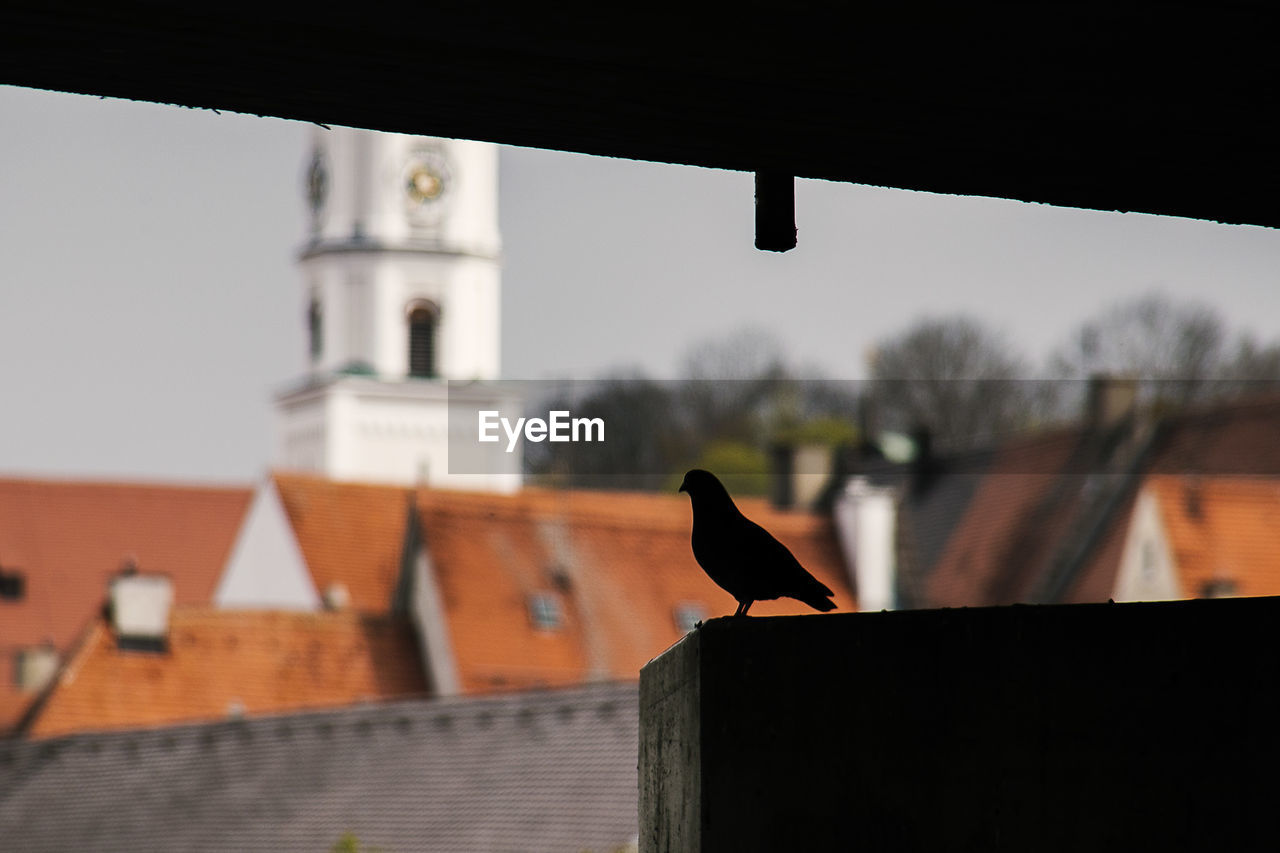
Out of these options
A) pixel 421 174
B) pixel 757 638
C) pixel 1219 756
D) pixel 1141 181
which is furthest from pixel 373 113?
pixel 421 174

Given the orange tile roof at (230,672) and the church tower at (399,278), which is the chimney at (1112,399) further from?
the church tower at (399,278)

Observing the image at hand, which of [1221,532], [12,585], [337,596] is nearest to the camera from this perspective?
[1221,532]

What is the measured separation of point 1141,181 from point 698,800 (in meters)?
2.09

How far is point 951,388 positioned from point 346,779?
3094 cm

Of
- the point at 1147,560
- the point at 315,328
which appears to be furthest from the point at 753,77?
the point at 315,328

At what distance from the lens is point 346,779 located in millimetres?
35938

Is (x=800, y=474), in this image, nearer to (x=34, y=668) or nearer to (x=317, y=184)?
(x=34, y=668)

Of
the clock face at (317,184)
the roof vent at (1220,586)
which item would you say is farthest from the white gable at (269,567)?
the clock face at (317,184)

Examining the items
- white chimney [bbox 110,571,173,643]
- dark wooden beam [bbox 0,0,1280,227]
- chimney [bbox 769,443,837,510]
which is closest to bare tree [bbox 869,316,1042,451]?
chimney [bbox 769,443,837,510]

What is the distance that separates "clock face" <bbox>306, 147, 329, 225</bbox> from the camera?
79.1 metres

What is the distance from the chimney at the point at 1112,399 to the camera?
160 feet

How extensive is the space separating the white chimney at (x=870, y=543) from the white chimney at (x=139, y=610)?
14.2m

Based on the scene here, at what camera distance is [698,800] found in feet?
15.5

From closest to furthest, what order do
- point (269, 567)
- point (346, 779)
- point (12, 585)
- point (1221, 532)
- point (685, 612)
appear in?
point (346, 779)
point (1221, 532)
point (685, 612)
point (269, 567)
point (12, 585)
